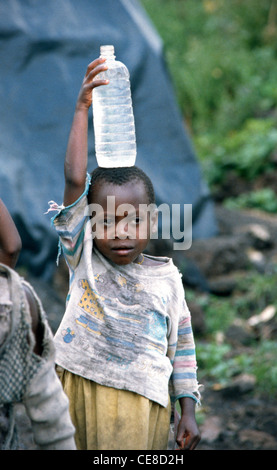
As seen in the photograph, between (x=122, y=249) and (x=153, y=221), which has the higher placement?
(x=153, y=221)

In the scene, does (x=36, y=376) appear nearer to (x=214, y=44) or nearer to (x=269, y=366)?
(x=269, y=366)

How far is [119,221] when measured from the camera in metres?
2.27

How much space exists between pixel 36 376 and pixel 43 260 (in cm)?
405

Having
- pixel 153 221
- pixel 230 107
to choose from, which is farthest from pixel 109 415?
pixel 230 107

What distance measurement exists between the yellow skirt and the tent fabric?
340 cm

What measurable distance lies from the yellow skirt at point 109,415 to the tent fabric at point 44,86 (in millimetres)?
3398

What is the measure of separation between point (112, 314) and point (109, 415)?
33cm

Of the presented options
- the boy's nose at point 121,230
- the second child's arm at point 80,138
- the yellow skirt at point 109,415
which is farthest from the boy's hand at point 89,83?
the yellow skirt at point 109,415

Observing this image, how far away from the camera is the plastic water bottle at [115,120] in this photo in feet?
8.29

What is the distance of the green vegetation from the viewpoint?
16.2ft

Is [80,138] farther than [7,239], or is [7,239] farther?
[80,138]

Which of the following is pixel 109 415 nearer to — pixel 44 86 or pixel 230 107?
pixel 44 86

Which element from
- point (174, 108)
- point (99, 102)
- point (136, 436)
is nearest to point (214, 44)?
point (174, 108)

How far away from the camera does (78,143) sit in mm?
2213
